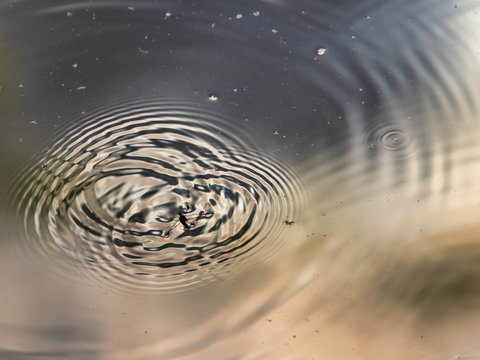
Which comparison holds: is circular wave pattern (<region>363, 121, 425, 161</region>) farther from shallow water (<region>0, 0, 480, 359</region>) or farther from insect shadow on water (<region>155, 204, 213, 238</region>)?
insect shadow on water (<region>155, 204, 213, 238</region>)

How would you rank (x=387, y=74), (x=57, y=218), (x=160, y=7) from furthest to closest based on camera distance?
(x=160, y=7)
(x=387, y=74)
(x=57, y=218)

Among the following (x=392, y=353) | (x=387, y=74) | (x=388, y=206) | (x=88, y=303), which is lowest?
(x=88, y=303)

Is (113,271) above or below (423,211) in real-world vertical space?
below

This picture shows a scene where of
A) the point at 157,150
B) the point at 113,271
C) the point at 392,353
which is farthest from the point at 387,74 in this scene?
the point at 113,271

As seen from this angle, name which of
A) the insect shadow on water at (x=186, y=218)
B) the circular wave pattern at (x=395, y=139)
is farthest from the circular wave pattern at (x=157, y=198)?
the circular wave pattern at (x=395, y=139)

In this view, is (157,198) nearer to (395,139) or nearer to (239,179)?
(239,179)

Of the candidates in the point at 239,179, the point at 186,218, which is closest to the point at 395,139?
the point at 239,179

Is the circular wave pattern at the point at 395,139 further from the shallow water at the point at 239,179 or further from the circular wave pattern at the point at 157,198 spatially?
the circular wave pattern at the point at 157,198

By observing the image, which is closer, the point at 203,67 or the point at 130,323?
the point at 130,323

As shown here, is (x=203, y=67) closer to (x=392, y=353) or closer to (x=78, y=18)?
(x=78, y=18)
